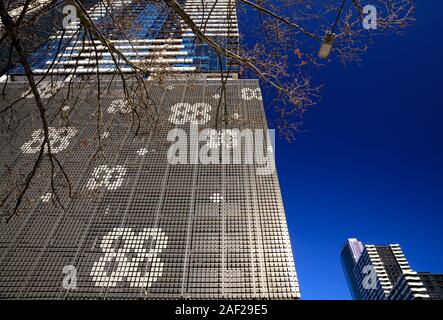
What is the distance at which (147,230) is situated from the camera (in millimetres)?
26172

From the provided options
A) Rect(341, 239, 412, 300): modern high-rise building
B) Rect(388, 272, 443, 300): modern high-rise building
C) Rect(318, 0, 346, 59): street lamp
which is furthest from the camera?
Rect(341, 239, 412, 300): modern high-rise building

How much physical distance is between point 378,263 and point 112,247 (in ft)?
554

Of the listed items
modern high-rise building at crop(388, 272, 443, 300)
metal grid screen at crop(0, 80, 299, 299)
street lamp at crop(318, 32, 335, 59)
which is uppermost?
street lamp at crop(318, 32, 335, 59)

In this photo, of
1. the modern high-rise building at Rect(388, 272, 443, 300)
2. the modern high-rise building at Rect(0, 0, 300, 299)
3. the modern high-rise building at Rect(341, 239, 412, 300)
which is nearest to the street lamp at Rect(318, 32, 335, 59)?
the modern high-rise building at Rect(0, 0, 300, 299)

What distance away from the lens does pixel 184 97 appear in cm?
4081

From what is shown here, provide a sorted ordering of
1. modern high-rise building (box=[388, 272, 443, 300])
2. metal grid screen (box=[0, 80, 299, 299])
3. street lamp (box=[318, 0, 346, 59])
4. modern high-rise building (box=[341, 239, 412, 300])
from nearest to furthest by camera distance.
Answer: street lamp (box=[318, 0, 346, 59]) → metal grid screen (box=[0, 80, 299, 299]) → modern high-rise building (box=[388, 272, 443, 300]) → modern high-rise building (box=[341, 239, 412, 300])

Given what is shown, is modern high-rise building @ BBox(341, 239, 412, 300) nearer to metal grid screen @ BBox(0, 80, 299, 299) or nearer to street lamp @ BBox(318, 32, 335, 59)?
metal grid screen @ BBox(0, 80, 299, 299)

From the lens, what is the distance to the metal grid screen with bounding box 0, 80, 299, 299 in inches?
880

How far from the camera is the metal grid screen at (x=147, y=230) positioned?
22.3 meters

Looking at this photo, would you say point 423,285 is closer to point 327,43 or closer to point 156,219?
point 156,219

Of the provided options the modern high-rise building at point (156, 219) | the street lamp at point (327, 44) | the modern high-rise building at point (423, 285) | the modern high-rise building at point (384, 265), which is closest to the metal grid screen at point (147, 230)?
the modern high-rise building at point (156, 219)

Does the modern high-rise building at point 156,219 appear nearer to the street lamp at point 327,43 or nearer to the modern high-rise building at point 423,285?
the street lamp at point 327,43

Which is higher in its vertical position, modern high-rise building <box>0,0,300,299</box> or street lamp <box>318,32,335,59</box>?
street lamp <box>318,32,335,59</box>
